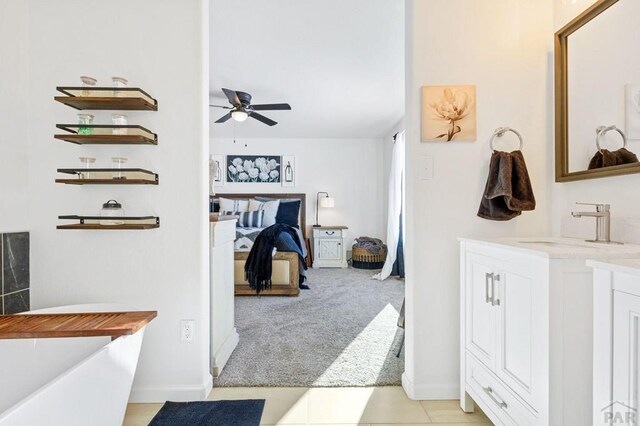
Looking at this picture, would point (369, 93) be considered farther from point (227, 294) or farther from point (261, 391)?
point (261, 391)

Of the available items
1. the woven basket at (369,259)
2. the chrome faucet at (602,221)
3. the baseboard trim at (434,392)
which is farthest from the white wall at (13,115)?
the woven basket at (369,259)

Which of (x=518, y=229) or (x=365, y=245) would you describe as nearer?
(x=518, y=229)

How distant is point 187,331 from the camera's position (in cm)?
192

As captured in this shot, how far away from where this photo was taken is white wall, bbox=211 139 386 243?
22.5 ft

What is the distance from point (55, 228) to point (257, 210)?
4.35m

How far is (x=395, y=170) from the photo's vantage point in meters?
5.56

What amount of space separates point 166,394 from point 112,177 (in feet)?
3.95

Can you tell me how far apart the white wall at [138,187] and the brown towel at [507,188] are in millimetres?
1567

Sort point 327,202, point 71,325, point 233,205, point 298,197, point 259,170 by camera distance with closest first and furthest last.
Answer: point 71,325 < point 233,205 < point 327,202 < point 298,197 < point 259,170

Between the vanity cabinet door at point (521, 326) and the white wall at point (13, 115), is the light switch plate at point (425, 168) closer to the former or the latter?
the vanity cabinet door at point (521, 326)

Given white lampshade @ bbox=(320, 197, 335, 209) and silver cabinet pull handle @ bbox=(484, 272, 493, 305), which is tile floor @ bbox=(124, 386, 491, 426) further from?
white lampshade @ bbox=(320, 197, 335, 209)

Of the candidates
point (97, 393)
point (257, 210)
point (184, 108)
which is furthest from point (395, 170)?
point (97, 393)

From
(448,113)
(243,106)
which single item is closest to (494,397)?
(448,113)

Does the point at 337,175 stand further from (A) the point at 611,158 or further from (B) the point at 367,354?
(A) the point at 611,158
